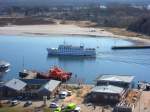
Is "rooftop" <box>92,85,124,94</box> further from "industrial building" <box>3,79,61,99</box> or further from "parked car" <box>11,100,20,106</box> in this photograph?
"parked car" <box>11,100,20,106</box>

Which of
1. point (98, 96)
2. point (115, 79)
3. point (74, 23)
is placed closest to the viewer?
point (98, 96)

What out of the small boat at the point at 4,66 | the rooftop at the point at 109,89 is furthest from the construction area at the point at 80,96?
the small boat at the point at 4,66

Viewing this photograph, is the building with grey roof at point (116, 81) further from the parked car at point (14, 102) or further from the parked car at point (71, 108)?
the parked car at point (14, 102)

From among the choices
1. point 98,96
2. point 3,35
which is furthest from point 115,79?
point 3,35

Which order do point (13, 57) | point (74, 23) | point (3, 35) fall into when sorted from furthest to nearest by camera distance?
point (74, 23), point (3, 35), point (13, 57)

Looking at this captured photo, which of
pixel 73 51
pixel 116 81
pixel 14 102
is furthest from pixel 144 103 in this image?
pixel 73 51

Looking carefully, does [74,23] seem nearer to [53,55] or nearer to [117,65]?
[53,55]

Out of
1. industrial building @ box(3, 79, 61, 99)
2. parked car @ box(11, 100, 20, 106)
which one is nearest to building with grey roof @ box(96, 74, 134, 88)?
industrial building @ box(3, 79, 61, 99)
